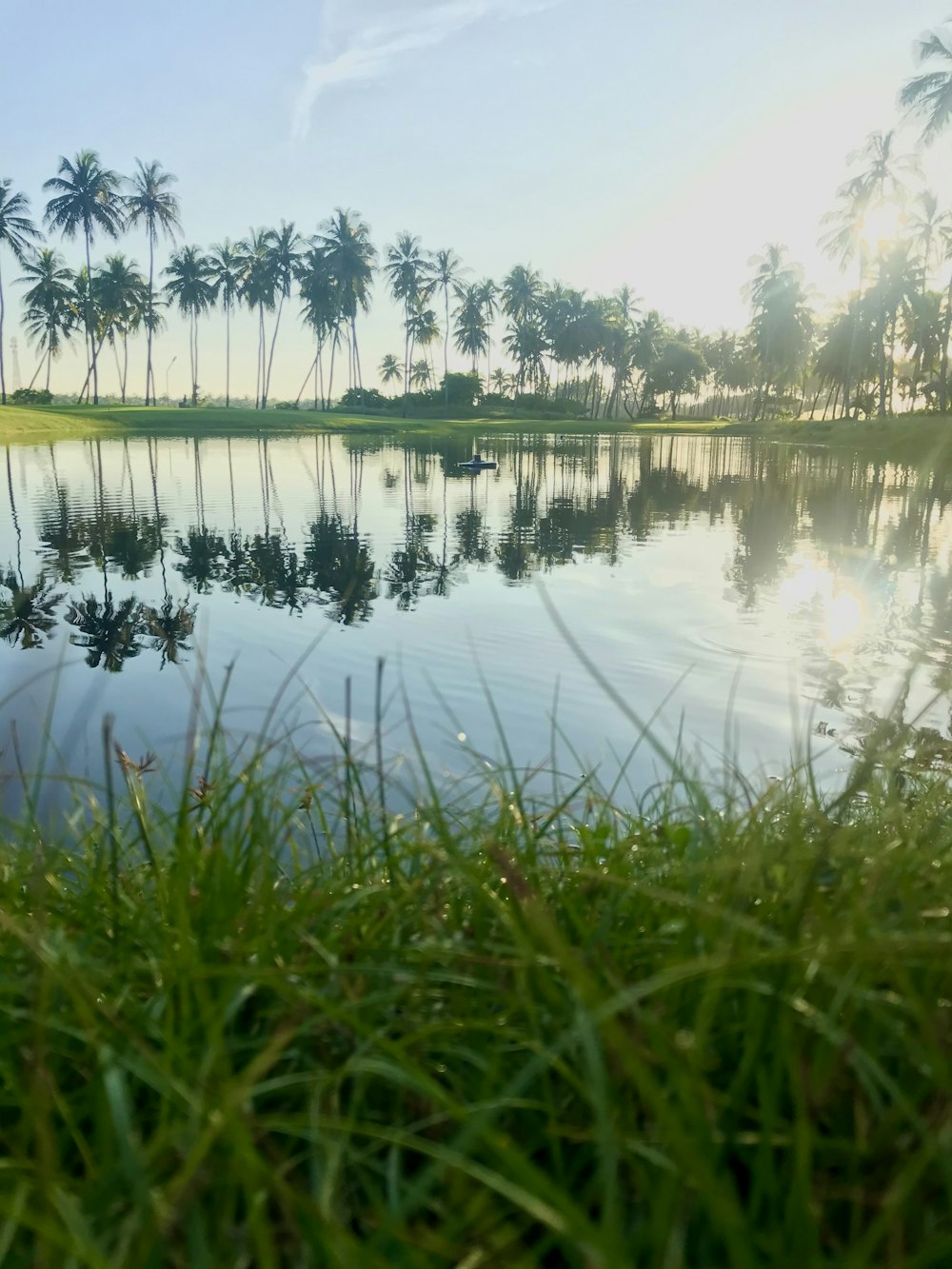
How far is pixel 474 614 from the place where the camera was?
777 centimetres

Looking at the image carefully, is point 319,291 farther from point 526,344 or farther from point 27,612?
point 27,612

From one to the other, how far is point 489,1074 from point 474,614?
673 centimetres

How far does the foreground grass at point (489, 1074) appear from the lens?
0.92 m

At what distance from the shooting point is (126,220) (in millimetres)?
63000

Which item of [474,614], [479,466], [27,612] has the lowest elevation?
[474,614]

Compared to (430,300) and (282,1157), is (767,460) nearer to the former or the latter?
(282,1157)

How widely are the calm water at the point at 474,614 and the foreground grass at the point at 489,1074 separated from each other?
0.47 meters

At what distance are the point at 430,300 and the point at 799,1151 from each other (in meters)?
86.8

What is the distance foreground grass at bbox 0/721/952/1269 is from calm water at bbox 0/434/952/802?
0.47 metres

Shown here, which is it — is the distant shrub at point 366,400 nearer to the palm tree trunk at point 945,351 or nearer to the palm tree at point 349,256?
the palm tree at point 349,256

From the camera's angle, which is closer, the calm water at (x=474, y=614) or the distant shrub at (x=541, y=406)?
the calm water at (x=474, y=614)

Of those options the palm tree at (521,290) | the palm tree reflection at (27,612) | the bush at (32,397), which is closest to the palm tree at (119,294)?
the bush at (32,397)

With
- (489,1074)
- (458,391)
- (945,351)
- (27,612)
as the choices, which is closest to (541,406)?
(458,391)

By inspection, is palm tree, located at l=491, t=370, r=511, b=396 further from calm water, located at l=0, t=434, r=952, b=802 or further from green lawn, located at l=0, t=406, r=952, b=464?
calm water, located at l=0, t=434, r=952, b=802
